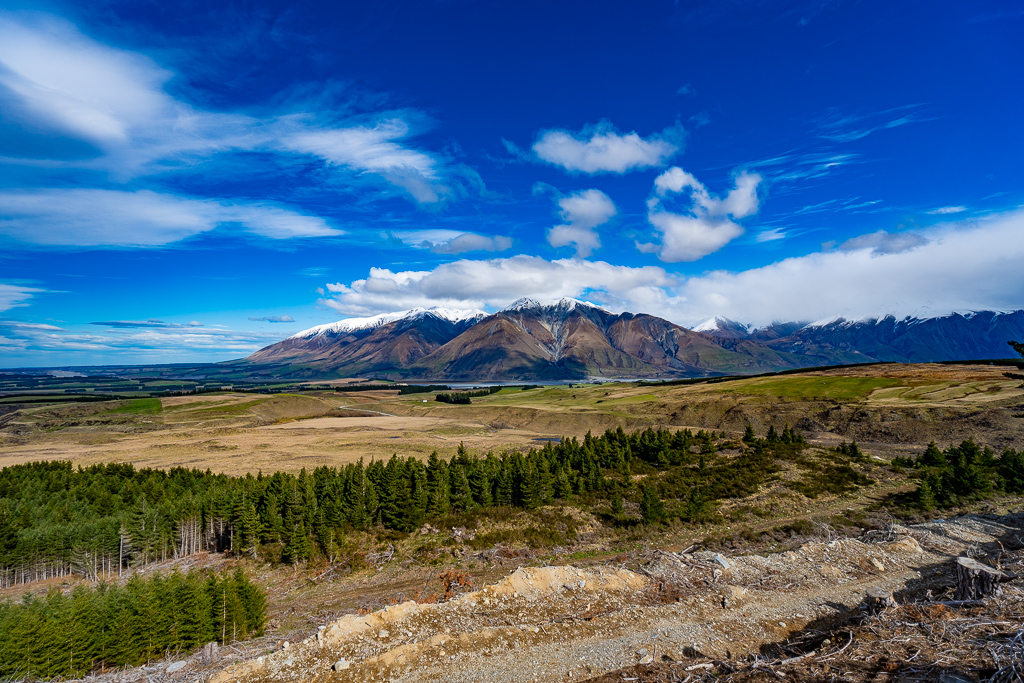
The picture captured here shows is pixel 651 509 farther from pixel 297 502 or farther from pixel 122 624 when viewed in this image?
pixel 122 624

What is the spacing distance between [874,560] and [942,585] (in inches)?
261

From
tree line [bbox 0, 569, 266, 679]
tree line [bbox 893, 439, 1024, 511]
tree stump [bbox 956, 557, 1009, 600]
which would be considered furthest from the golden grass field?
tree stump [bbox 956, 557, 1009, 600]

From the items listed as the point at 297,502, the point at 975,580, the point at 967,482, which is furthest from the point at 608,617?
the point at 967,482

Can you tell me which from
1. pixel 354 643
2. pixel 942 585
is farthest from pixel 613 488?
pixel 354 643

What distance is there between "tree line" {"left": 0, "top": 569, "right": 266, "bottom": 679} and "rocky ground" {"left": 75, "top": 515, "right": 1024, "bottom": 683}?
487 centimetres

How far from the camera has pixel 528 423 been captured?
6235 inches

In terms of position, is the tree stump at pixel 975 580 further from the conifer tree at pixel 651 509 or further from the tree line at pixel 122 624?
the tree line at pixel 122 624

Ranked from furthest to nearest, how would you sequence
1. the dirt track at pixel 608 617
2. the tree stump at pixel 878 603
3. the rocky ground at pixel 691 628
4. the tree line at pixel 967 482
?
the tree line at pixel 967 482 < the dirt track at pixel 608 617 < the tree stump at pixel 878 603 < the rocky ground at pixel 691 628

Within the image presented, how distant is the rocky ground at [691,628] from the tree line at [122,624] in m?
4.87

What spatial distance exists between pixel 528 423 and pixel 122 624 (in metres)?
137

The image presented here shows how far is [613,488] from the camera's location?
55.3 m

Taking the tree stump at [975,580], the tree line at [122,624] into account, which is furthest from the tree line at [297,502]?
the tree stump at [975,580]

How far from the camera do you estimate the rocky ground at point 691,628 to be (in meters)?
12.6

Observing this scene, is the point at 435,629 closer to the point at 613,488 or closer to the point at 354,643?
the point at 354,643
